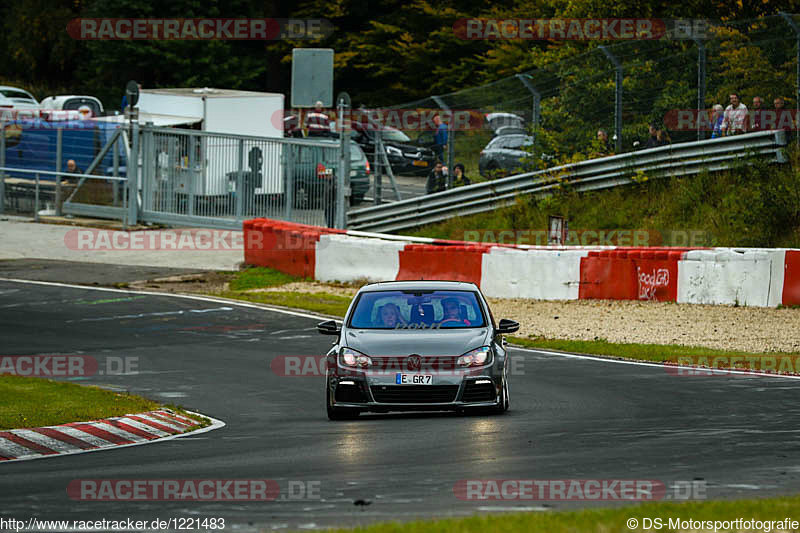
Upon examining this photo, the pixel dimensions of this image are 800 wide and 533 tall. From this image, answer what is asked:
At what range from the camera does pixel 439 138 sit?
Result: 1180 inches

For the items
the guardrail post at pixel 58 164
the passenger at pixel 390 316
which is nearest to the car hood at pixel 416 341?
the passenger at pixel 390 316

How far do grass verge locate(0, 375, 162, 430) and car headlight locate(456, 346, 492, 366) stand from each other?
130 inches

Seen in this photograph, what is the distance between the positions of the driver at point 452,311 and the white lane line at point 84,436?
3.64m

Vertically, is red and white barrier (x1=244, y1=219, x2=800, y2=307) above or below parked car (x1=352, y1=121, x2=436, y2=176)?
below

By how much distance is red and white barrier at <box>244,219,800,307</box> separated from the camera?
69.2 feet

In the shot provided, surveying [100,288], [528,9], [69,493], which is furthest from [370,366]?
[528,9]

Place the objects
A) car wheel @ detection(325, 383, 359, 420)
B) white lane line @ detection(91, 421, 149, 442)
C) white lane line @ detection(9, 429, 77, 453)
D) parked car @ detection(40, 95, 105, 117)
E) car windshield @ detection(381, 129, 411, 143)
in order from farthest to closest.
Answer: parked car @ detection(40, 95, 105, 117)
car windshield @ detection(381, 129, 411, 143)
car wheel @ detection(325, 383, 359, 420)
white lane line @ detection(91, 421, 149, 442)
white lane line @ detection(9, 429, 77, 453)

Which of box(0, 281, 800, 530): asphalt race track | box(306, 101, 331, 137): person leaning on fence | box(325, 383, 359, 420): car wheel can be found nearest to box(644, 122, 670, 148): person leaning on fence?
box(0, 281, 800, 530): asphalt race track

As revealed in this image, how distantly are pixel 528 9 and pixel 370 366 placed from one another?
127ft

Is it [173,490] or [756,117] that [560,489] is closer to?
[173,490]

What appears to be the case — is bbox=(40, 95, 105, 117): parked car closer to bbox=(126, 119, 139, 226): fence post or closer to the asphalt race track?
bbox=(126, 119, 139, 226): fence post

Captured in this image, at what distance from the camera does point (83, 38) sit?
60938mm

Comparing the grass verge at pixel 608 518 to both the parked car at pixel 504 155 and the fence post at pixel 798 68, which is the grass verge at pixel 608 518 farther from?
the parked car at pixel 504 155

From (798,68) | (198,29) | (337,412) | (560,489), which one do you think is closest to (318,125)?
(798,68)
